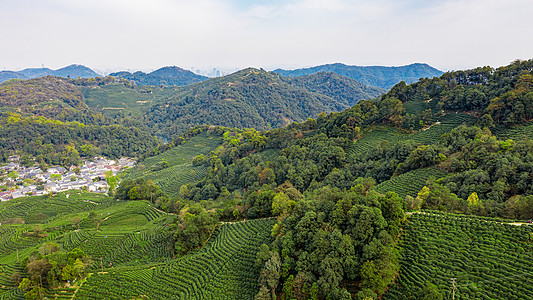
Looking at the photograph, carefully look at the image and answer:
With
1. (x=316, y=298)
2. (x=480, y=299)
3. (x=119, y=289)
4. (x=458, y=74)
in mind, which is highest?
(x=458, y=74)

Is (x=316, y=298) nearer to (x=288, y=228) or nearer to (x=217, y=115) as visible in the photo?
(x=288, y=228)

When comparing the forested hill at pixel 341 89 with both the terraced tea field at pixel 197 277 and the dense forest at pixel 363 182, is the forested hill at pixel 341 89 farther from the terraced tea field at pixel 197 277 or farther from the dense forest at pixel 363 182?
the terraced tea field at pixel 197 277

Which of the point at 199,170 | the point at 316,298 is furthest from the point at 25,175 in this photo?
the point at 316,298

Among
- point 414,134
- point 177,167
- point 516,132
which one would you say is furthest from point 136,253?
point 516,132

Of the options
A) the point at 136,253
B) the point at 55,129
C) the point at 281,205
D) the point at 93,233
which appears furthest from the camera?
the point at 55,129

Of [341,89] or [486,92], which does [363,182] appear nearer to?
[486,92]

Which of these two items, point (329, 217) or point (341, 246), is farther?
point (329, 217)

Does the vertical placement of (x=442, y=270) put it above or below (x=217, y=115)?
below

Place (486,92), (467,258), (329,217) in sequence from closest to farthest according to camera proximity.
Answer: (467,258)
(329,217)
(486,92)
